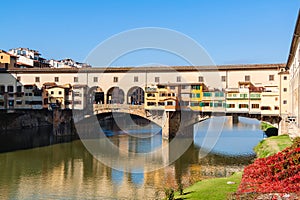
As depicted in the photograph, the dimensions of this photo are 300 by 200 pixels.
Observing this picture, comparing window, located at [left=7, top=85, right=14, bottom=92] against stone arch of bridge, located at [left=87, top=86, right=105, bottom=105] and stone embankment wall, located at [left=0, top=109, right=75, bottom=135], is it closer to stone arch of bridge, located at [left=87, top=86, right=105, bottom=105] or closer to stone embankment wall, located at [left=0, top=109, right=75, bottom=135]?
stone embankment wall, located at [left=0, top=109, right=75, bottom=135]

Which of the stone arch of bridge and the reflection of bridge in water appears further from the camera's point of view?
the stone arch of bridge

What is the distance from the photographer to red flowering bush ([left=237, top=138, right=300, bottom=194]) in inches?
448

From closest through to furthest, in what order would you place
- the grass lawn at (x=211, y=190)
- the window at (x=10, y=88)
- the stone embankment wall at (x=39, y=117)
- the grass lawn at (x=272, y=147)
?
the grass lawn at (x=211, y=190) → the grass lawn at (x=272, y=147) → the stone embankment wall at (x=39, y=117) → the window at (x=10, y=88)

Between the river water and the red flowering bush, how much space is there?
4.95 metres

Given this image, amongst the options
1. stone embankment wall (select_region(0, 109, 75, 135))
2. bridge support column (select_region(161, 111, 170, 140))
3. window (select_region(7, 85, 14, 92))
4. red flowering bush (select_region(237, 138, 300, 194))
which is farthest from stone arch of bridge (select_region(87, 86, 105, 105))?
red flowering bush (select_region(237, 138, 300, 194))

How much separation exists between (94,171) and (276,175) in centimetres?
1303

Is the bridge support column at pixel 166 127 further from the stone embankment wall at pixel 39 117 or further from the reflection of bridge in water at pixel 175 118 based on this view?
the stone embankment wall at pixel 39 117

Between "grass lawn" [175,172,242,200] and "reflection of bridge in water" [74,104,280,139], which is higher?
"reflection of bridge in water" [74,104,280,139]

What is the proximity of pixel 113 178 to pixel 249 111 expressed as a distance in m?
19.0

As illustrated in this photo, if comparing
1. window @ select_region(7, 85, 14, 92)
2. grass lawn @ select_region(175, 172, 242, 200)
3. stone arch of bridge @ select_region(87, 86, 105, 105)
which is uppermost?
window @ select_region(7, 85, 14, 92)

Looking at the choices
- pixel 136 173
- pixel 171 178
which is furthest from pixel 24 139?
pixel 171 178

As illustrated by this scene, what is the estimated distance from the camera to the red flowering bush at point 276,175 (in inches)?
448

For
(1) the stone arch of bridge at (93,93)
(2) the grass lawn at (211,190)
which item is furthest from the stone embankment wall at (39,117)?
(2) the grass lawn at (211,190)

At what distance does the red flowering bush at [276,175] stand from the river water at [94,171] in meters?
4.95
